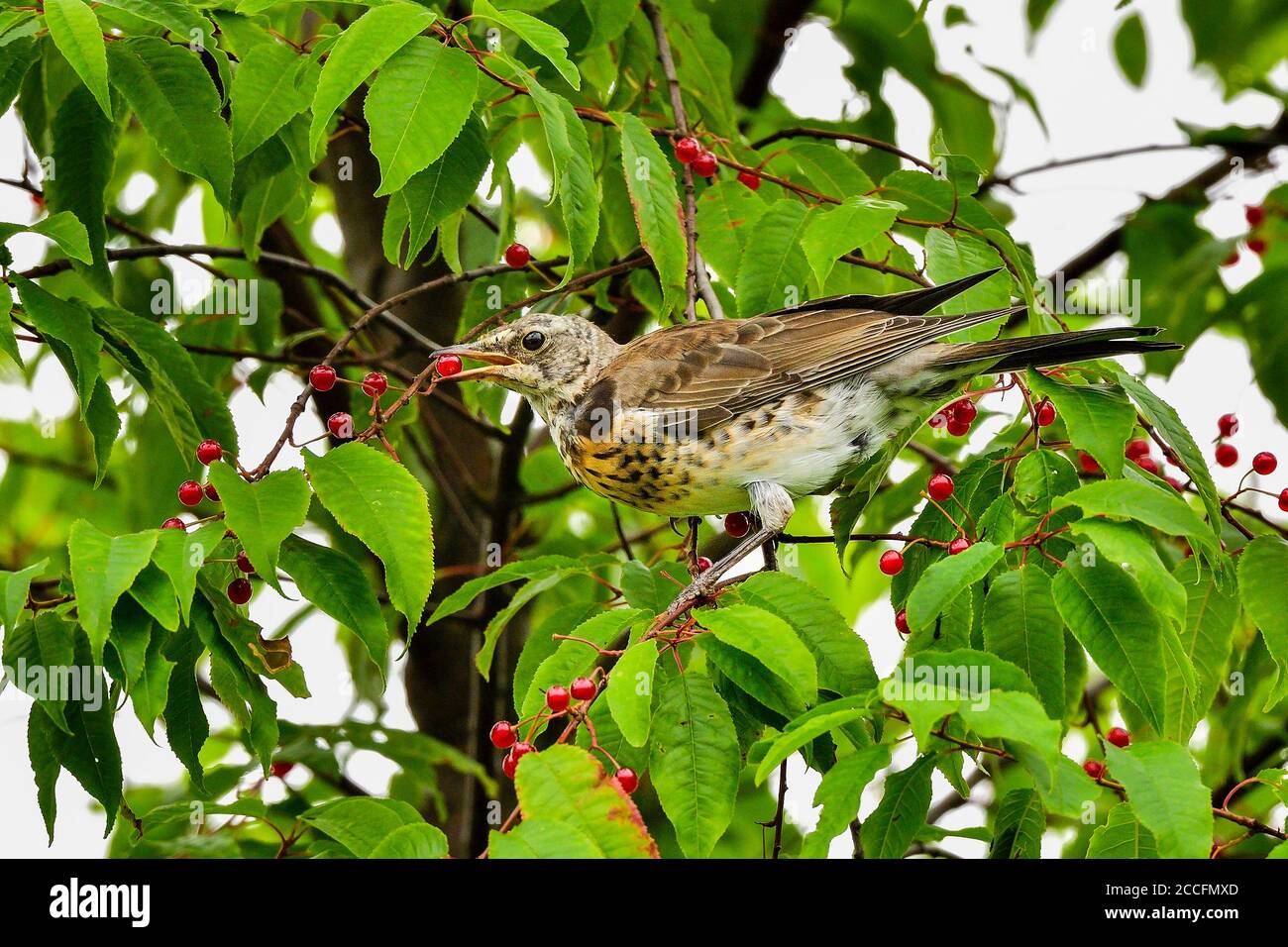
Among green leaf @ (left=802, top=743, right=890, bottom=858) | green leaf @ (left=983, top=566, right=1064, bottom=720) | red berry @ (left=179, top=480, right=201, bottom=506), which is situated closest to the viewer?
green leaf @ (left=802, top=743, right=890, bottom=858)

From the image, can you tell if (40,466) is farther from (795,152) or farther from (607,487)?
(795,152)

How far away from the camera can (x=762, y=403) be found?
453 centimetres

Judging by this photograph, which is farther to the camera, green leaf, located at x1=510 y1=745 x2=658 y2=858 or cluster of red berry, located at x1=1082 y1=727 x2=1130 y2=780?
cluster of red berry, located at x1=1082 y1=727 x2=1130 y2=780

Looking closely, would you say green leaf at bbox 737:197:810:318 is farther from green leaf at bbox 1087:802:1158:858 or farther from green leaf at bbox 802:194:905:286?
green leaf at bbox 1087:802:1158:858

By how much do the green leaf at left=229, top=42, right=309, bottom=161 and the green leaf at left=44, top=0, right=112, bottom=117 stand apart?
0.40 meters

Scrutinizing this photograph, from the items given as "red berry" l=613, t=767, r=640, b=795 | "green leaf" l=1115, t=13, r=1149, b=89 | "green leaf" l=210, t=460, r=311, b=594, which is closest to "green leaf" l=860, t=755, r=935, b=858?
"red berry" l=613, t=767, r=640, b=795

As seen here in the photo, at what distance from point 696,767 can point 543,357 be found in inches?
84.2

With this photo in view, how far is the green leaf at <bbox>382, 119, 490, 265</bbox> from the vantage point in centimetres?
353

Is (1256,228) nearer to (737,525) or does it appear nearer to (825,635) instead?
(737,525)

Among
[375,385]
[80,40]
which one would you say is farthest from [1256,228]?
[80,40]

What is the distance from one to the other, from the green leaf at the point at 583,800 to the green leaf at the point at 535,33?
1547 millimetres

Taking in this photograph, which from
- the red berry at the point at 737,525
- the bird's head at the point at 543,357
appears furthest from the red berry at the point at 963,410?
the bird's head at the point at 543,357

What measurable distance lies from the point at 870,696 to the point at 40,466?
196 inches

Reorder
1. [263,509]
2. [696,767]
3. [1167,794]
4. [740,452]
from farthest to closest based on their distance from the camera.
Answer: [740,452] → [263,509] → [696,767] → [1167,794]
